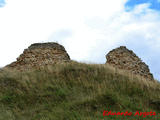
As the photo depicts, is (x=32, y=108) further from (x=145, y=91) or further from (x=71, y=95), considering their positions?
(x=145, y=91)

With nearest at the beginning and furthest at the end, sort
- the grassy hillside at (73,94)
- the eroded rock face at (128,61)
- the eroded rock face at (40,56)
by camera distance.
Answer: the grassy hillside at (73,94) → the eroded rock face at (128,61) → the eroded rock face at (40,56)

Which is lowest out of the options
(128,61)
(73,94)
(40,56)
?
(73,94)

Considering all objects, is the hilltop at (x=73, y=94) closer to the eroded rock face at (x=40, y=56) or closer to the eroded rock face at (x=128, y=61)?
the eroded rock face at (x=40, y=56)

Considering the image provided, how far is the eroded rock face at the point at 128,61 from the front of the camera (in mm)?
15297

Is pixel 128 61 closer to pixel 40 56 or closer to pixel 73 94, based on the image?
pixel 40 56

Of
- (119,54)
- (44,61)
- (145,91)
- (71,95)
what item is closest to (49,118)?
(71,95)

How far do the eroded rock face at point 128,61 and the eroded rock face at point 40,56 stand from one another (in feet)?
10.0

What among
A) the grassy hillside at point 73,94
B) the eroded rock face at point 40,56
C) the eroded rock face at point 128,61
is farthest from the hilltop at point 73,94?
the eroded rock face at point 128,61

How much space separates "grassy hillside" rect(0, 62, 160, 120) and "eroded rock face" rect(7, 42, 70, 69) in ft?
6.84

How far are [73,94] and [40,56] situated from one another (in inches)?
242

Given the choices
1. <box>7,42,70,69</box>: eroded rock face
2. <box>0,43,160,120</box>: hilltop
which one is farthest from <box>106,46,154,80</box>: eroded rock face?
<box>7,42,70,69</box>: eroded rock face

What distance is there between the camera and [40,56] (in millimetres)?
15680

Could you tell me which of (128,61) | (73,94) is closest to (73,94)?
(73,94)

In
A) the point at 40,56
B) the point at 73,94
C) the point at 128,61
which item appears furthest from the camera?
the point at 40,56
